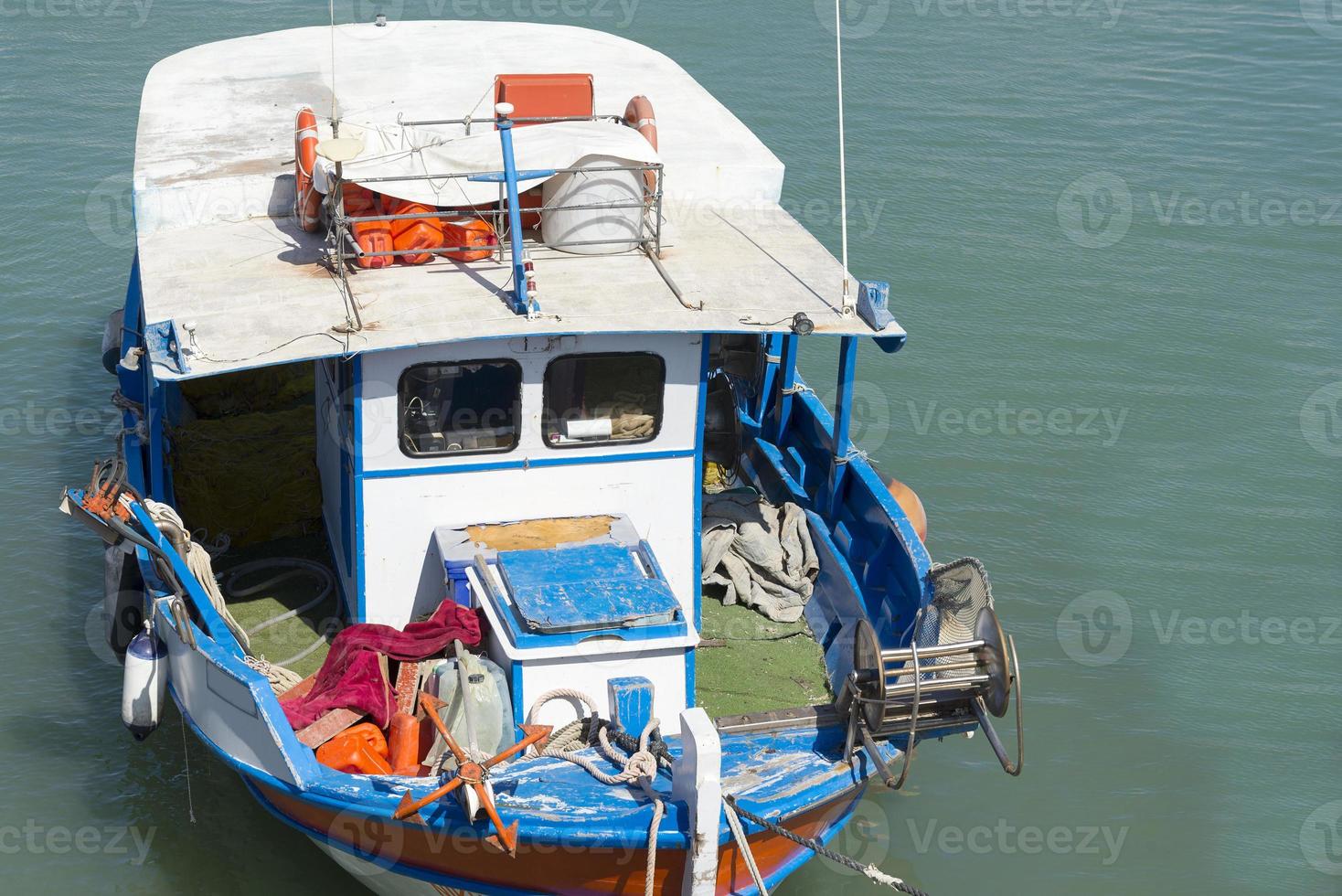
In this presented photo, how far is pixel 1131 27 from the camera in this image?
24797mm

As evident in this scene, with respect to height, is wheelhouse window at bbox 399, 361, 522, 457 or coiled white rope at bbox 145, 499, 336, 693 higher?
wheelhouse window at bbox 399, 361, 522, 457

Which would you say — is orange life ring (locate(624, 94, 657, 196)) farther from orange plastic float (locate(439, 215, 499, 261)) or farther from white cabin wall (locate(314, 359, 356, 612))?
white cabin wall (locate(314, 359, 356, 612))

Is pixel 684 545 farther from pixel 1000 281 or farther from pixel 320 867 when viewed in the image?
pixel 1000 281

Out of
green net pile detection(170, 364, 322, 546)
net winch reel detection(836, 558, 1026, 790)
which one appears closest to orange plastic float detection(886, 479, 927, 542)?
net winch reel detection(836, 558, 1026, 790)

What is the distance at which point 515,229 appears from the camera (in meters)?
7.87

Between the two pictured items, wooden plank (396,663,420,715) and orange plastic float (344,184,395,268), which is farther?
orange plastic float (344,184,395,268)

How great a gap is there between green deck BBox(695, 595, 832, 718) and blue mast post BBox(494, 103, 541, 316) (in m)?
2.41

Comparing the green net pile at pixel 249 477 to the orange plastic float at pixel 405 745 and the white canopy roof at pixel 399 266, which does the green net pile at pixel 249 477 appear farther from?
the orange plastic float at pixel 405 745

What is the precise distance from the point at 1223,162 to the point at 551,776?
53.6 feet

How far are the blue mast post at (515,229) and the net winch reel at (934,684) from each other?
243 cm

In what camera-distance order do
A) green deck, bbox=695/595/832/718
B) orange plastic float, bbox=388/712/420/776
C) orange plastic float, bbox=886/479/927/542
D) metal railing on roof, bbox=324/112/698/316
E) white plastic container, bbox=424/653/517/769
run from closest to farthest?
1. white plastic container, bbox=424/653/517/769
2. orange plastic float, bbox=388/712/420/776
3. metal railing on roof, bbox=324/112/698/316
4. green deck, bbox=695/595/832/718
5. orange plastic float, bbox=886/479/927/542

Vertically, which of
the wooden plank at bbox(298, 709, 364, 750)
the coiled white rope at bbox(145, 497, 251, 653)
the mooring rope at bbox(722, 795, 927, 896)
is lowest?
the mooring rope at bbox(722, 795, 927, 896)

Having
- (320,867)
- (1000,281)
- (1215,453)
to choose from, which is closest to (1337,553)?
(1215,453)

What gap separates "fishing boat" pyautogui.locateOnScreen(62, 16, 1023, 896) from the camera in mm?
6902
